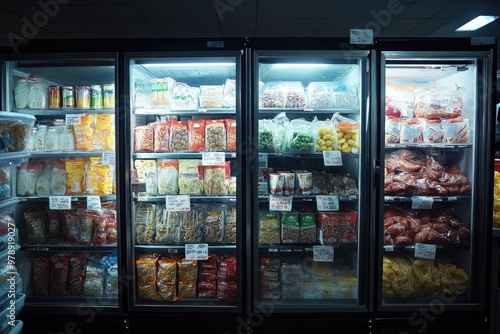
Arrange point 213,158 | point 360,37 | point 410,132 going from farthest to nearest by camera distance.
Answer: point 410,132 → point 213,158 → point 360,37

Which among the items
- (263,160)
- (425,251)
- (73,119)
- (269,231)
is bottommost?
(425,251)

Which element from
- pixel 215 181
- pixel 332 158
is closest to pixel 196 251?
pixel 215 181

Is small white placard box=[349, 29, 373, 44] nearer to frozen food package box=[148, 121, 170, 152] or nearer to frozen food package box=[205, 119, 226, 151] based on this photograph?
frozen food package box=[205, 119, 226, 151]

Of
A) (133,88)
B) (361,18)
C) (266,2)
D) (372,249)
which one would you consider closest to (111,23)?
(266,2)

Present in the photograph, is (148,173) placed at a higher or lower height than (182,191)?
higher

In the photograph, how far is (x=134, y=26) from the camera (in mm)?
5035

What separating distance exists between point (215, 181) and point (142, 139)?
609 millimetres

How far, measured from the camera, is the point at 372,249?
2055mm

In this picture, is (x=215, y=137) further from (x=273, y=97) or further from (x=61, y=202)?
(x=61, y=202)

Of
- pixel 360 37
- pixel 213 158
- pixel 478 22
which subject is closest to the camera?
pixel 360 37

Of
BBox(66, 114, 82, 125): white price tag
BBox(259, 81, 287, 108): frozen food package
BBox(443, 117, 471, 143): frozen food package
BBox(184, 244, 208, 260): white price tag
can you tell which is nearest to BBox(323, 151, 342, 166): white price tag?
BBox(259, 81, 287, 108): frozen food package

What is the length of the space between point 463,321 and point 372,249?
811 mm

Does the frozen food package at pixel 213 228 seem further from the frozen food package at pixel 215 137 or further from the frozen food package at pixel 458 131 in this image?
the frozen food package at pixel 458 131

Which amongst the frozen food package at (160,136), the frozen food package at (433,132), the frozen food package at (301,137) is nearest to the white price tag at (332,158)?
the frozen food package at (301,137)
